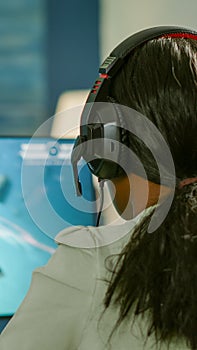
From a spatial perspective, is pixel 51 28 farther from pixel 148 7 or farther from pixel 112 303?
pixel 112 303

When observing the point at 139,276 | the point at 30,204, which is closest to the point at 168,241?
the point at 139,276

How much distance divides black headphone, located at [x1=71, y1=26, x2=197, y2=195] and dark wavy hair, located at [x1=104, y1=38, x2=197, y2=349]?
0.05 m

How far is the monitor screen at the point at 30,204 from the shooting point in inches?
59.7

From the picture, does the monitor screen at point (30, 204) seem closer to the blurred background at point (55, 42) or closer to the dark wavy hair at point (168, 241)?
the blurred background at point (55, 42)

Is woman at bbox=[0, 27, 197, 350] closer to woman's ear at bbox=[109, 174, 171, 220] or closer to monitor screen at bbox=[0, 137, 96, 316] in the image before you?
woman's ear at bbox=[109, 174, 171, 220]

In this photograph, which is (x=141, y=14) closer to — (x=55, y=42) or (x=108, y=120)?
(x=55, y=42)

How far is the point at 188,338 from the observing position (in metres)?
0.60

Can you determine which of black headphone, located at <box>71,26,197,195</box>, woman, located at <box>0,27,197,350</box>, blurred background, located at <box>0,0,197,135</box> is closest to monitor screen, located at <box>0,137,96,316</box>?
blurred background, located at <box>0,0,197,135</box>

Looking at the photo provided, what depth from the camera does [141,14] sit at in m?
1.76

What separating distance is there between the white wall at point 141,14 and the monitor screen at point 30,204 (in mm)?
388

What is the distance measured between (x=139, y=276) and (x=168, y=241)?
48mm

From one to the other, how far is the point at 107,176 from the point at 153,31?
0.18 metres

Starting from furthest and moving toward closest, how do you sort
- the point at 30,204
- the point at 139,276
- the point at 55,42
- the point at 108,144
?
the point at 55,42
the point at 30,204
the point at 108,144
the point at 139,276

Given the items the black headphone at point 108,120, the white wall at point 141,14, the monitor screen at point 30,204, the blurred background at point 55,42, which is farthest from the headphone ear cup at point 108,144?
the white wall at point 141,14
